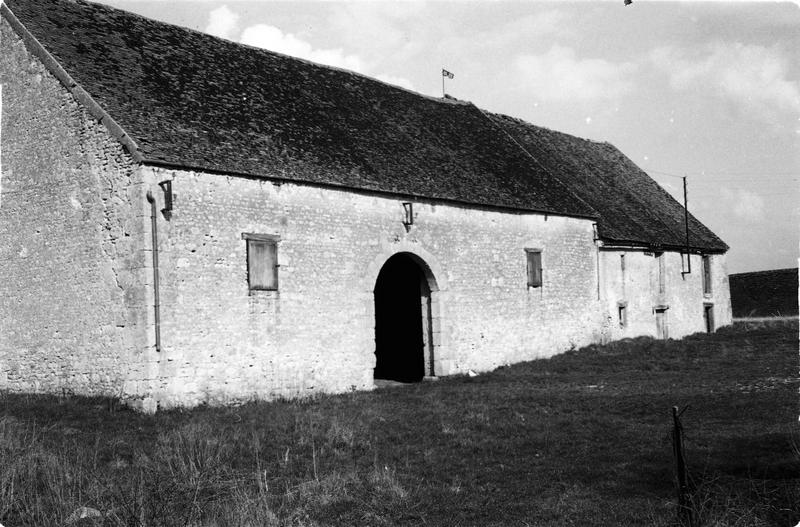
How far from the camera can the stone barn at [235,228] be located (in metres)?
13.9

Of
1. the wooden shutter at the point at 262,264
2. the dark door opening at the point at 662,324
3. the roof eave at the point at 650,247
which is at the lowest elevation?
the dark door opening at the point at 662,324

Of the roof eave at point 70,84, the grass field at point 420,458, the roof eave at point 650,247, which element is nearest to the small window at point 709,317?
the roof eave at point 650,247

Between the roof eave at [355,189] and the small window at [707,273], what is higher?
the roof eave at [355,189]

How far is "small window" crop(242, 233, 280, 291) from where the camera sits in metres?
15.1

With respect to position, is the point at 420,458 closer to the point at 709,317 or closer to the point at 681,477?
the point at 681,477

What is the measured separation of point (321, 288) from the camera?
16.4m

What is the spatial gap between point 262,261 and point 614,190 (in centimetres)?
1762

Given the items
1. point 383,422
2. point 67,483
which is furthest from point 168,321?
point 67,483

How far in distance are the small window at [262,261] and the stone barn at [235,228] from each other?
46mm

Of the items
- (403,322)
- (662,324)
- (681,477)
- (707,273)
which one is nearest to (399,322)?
(403,322)

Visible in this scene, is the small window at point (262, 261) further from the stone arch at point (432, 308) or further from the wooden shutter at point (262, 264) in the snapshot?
the stone arch at point (432, 308)

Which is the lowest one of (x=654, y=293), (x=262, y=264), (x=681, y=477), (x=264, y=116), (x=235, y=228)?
(x=681, y=477)

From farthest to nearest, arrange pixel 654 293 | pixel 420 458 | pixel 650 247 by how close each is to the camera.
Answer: pixel 654 293 < pixel 650 247 < pixel 420 458

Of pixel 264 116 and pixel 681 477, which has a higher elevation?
pixel 264 116
